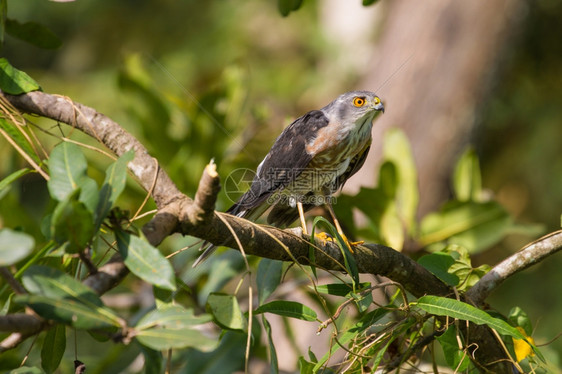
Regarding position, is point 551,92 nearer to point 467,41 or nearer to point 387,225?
point 467,41

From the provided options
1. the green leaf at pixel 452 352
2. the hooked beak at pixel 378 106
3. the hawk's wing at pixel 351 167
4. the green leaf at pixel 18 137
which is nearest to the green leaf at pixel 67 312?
the green leaf at pixel 18 137

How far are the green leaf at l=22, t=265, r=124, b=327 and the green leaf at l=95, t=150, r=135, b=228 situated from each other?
0.65 feet

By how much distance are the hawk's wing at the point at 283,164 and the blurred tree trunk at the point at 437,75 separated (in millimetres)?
1698

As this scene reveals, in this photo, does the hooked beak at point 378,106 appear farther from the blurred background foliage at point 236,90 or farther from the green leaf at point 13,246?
the green leaf at point 13,246

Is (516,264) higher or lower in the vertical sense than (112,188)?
lower

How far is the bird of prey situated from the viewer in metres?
3.10

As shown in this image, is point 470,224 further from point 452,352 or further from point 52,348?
point 52,348

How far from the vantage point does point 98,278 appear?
4.97 ft

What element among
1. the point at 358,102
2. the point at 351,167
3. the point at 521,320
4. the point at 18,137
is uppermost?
the point at 358,102

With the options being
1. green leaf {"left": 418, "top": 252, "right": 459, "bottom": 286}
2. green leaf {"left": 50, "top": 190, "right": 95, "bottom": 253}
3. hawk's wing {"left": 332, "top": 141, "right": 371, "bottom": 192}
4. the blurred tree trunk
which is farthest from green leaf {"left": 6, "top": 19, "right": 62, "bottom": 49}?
the blurred tree trunk

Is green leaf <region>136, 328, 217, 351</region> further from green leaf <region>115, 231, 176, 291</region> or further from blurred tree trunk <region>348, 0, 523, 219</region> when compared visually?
blurred tree trunk <region>348, 0, 523, 219</region>

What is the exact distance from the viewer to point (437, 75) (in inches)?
204

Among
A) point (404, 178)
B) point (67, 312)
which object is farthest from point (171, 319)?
point (404, 178)

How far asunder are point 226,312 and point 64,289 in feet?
1.75
